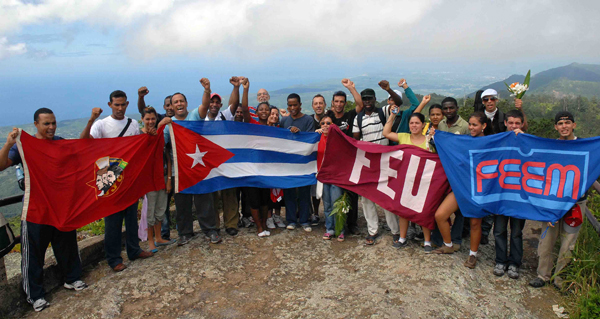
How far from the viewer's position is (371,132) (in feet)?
22.0

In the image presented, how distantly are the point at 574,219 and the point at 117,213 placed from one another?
6.83m

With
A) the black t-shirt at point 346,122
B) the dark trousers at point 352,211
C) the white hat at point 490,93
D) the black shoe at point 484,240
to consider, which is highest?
the white hat at point 490,93

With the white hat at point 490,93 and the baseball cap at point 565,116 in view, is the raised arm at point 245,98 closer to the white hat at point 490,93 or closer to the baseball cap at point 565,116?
the white hat at point 490,93

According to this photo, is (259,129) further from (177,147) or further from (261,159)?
(177,147)

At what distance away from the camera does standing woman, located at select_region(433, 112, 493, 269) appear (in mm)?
5543

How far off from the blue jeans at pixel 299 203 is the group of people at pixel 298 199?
21 millimetres

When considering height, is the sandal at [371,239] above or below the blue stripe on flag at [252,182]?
below

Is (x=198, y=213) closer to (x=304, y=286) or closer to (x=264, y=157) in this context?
(x=264, y=157)

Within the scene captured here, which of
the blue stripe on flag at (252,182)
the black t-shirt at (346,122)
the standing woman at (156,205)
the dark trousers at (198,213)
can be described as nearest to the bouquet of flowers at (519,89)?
the black t-shirt at (346,122)

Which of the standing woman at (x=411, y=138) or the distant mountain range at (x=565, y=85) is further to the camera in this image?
the distant mountain range at (x=565, y=85)

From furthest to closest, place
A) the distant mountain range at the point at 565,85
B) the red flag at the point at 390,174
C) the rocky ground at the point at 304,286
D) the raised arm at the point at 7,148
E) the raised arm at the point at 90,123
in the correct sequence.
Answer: the distant mountain range at the point at 565,85 < the red flag at the point at 390,174 < the raised arm at the point at 90,123 < the rocky ground at the point at 304,286 < the raised arm at the point at 7,148

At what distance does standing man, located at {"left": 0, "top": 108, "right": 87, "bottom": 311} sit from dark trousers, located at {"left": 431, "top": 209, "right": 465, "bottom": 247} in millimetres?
5693

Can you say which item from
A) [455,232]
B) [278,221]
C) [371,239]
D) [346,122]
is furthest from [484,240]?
[278,221]

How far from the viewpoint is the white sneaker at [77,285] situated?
5.24 metres
